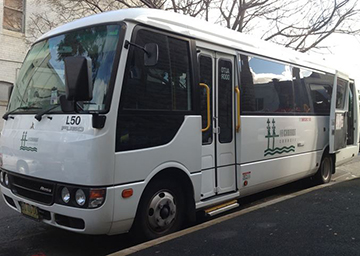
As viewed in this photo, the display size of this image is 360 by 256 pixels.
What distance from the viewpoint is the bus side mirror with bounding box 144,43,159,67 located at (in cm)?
373

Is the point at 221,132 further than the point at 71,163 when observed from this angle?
Yes

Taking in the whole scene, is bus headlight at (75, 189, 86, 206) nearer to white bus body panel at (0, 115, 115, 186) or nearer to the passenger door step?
white bus body panel at (0, 115, 115, 186)

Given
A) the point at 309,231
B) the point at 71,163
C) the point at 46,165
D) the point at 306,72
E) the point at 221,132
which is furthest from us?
the point at 306,72

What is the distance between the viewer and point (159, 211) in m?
4.14

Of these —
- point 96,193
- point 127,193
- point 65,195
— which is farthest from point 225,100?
point 65,195

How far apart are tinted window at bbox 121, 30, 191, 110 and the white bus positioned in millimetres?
13

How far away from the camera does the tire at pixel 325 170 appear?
779cm

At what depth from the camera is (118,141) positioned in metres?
3.58

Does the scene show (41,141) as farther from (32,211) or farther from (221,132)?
(221,132)

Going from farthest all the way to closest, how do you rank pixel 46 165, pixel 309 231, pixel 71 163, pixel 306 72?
pixel 306 72 < pixel 309 231 < pixel 46 165 < pixel 71 163

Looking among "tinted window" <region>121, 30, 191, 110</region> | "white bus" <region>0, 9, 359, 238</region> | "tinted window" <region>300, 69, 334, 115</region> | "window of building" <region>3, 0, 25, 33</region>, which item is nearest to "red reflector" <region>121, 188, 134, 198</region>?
"white bus" <region>0, 9, 359, 238</region>

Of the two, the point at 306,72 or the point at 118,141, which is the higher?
the point at 306,72

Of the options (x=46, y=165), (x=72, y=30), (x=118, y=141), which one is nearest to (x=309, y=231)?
(x=118, y=141)

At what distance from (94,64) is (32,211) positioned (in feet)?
6.09
